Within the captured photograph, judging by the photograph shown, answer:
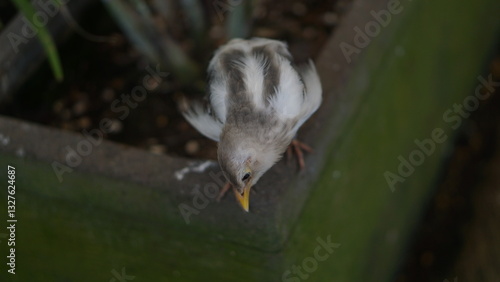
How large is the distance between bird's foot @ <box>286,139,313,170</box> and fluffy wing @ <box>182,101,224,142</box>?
187 millimetres

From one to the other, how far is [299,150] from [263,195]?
188 millimetres

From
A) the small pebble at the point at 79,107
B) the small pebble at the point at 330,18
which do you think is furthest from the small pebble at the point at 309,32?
the small pebble at the point at 79,107

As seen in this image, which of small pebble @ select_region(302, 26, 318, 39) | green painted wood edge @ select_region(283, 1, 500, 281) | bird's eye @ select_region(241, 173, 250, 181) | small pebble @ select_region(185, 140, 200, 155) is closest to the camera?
bird's eye @ select_region(241, 173, 250, 181)

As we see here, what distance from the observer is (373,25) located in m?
2.26

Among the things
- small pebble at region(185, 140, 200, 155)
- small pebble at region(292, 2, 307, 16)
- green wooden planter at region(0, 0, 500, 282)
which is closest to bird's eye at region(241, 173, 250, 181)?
green wooden planter at region(0, 0, 500, 282)

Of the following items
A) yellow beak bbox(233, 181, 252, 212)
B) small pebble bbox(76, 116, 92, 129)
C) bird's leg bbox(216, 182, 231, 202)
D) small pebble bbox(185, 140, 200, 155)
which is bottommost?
small pebble bbox(76, 116, 92, 129)

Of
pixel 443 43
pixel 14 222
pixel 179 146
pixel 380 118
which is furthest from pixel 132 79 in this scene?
pixel 443 43

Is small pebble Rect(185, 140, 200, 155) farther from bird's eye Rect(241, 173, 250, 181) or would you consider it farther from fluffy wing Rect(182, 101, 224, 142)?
bird's eye Rect(241, 173, 250, 181)

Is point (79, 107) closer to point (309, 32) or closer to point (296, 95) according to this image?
point (309, 32)

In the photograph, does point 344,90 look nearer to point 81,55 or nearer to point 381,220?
point 381,220

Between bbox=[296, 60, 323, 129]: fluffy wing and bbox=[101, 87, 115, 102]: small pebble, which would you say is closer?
bbox=[296, 60, 323, 129]: fluffy wing

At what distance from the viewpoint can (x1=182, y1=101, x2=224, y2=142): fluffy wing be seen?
78.3 inches

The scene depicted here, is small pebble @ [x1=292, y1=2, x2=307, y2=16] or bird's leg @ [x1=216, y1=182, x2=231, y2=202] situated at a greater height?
bird's leg @ [x1=216, y1=182, x2=231, y2=202]

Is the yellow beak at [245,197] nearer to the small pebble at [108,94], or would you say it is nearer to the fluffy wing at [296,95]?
the fluffy wing at [296,95]
